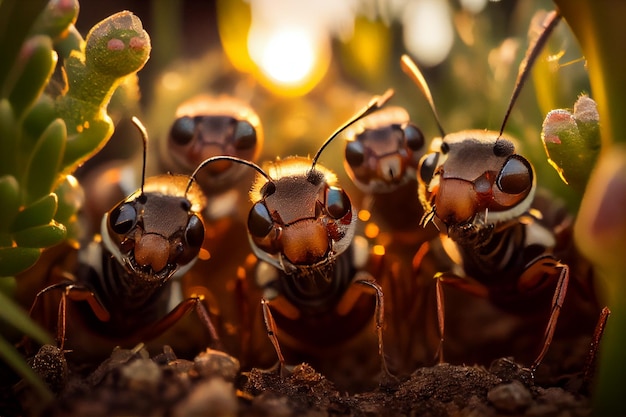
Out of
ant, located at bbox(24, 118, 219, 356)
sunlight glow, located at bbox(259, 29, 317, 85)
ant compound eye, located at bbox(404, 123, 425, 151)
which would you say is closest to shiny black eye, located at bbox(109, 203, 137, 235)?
ant, located at bbox(24, 118, 219, 356)

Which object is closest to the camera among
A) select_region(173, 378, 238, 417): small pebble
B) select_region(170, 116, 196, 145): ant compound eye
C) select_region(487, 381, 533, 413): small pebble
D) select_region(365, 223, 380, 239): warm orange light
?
select_region(173, 378, 238, 417): small pebble

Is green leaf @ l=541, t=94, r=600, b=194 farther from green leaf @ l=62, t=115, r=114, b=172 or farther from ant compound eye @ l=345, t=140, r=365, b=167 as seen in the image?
green leaf @ l=62, t=115, r=114, b=172

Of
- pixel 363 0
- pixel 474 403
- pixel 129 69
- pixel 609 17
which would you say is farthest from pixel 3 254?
pixel 363 0

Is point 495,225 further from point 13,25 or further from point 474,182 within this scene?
point 13,25

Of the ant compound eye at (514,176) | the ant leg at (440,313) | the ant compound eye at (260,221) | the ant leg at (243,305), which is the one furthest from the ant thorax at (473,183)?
the ant leg at (243,305)

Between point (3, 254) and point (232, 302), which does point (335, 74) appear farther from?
point (3, 254)

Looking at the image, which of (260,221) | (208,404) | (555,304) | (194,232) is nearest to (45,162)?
(194,232)
